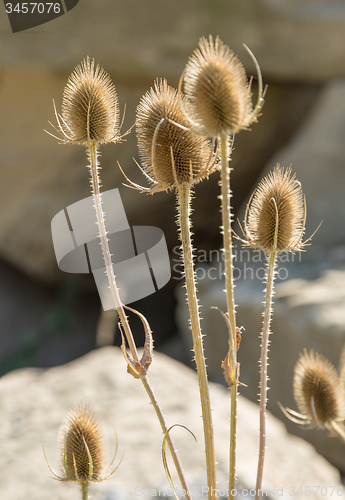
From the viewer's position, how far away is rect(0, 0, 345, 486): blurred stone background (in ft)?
10.7

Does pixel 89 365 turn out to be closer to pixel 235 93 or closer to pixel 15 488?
pixel 15 488

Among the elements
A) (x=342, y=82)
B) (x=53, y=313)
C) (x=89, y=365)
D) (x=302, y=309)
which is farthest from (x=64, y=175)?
(x=342, y=82)

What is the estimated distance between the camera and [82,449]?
30.5 inches

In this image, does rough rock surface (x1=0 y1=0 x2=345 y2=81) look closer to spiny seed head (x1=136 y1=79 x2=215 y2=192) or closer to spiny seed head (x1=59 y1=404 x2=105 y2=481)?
spiny seed head (x1=136 y1=79 x2=215 y2=192)

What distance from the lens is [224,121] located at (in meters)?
0.52

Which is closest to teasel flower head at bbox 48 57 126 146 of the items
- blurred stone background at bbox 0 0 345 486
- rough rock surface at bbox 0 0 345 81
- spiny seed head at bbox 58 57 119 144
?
spiny seed head at bbox 58 57 119 144

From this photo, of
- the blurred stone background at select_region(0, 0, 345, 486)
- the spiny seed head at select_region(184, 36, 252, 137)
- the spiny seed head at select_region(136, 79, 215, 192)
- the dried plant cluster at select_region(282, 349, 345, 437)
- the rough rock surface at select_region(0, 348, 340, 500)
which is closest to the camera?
the spiny seed head at select_region(184, 36, 252, 137)

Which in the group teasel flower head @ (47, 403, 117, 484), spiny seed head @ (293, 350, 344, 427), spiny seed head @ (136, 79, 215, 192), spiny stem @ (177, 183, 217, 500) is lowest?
teasel flower head @ (47, 403, 117, 484)

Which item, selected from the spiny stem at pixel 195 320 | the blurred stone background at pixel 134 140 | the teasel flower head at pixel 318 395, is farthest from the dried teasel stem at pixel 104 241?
the blurred stone background at pixel 134 140

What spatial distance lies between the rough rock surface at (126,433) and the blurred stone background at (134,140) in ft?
3.01

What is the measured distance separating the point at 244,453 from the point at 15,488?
891 millimetres

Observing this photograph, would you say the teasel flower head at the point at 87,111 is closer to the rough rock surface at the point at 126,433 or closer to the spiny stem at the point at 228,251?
the spiny stem at the point at 228,251

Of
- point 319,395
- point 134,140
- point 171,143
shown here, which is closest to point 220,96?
point 171,143

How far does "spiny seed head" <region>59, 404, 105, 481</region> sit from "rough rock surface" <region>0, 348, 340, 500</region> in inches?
28.4
